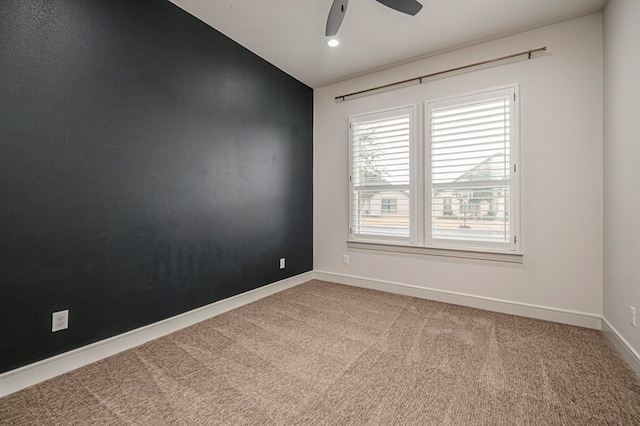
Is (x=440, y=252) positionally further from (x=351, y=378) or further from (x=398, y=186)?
(x=351, y=378)

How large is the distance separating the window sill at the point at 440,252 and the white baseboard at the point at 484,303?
416mm

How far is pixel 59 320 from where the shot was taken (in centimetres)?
188

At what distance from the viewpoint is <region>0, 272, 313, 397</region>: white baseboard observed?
1722 millimetres

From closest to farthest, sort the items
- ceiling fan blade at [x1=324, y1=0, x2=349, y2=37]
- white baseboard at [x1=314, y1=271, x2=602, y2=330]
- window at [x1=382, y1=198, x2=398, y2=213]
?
ceiling fan blade at [x1=324, y1=0, x2=349, y2=37] → white baseboard at [x1=314, y1=271, x2=602, y2=330] → window at [x1=382, y1=198, x2=398, y2=213]

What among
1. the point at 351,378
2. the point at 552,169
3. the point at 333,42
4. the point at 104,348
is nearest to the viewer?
the point at 351,378

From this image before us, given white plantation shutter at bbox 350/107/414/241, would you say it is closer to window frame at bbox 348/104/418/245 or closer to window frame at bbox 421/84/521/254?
window frame at bbox 348/104/418/245

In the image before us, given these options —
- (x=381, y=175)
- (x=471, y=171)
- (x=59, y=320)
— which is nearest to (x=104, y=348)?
(x=59, y=320)

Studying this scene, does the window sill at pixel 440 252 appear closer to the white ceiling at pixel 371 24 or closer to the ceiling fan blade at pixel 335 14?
the white ceiling at pixel 371 24

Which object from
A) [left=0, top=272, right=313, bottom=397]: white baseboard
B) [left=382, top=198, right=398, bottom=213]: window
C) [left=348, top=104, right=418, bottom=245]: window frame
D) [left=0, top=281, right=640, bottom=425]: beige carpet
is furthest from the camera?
[left=382, top=198, right=398, bottom=213]: window

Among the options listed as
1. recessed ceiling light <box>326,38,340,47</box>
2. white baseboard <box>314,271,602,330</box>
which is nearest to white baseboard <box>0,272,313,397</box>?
white baseboard <box>314,271,602,330</box>

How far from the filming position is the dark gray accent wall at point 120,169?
1.74 meters

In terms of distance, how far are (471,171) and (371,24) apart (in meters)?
1.80

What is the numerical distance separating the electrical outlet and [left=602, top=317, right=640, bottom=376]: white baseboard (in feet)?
12.2

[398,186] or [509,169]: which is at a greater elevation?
[509,169]
